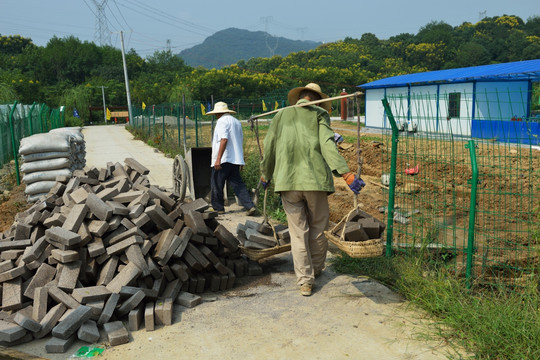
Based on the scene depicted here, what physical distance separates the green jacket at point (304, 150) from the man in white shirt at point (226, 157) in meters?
2.86

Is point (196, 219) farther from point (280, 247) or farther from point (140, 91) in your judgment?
point (140, 91)

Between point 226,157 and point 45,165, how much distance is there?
372cm

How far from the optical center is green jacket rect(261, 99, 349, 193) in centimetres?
443

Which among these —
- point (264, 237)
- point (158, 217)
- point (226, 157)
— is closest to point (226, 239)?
point (264, 237)

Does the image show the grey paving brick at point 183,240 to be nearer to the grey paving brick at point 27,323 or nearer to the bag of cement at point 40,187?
the grey paving brick at point 27,323

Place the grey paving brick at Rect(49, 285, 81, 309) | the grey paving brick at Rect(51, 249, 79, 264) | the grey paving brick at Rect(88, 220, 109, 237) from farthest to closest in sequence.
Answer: the grey paving brick at Rect(88, 220, 109, 237) < the grey paving brick at Rect(51, 249, 79, 264) < the grey paving brick at Rect(49, 285, 81, 309)

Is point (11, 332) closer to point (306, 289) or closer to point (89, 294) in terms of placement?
point (89, 294)

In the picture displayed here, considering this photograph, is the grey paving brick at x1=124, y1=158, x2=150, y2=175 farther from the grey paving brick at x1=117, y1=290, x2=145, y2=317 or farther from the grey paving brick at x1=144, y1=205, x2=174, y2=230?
the grey paving brick at x1=117, y1=290, x2=145, y2=317

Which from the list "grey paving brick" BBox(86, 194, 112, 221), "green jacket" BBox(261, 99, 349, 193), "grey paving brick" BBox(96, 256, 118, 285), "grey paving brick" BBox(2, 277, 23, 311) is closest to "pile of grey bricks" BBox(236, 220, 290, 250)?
"green jacket" BBox(261, 99, 349, 193)

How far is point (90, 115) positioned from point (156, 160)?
41.0 metres

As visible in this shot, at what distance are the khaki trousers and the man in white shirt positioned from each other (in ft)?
9.72

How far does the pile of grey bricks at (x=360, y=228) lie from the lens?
14.4 ft

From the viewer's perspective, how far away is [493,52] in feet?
252

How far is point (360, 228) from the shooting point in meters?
4.39
